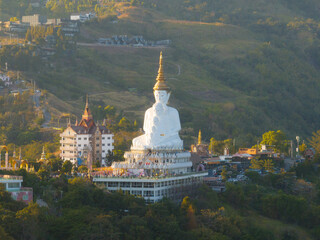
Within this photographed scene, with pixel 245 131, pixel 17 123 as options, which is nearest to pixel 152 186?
pixel 17 123

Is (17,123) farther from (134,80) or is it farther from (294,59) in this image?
(294,59)

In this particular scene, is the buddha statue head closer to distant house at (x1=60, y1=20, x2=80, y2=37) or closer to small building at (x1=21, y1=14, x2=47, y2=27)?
distant house at (x1=60, y1=20, x2=80, y2=37)

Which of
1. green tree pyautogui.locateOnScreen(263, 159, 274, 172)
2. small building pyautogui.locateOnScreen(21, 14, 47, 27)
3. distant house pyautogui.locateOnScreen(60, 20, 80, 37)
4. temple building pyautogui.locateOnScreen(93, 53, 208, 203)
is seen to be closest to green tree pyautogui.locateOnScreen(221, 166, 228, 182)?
temple building pyautogui.locateOnScreen(93, 53, 208, 203)

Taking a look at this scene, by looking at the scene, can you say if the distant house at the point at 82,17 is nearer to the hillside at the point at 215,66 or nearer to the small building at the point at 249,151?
the hillside at the point at 215,66

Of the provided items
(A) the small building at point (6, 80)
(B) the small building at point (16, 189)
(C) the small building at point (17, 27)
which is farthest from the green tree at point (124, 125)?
(C) the small building at point (17, 27)

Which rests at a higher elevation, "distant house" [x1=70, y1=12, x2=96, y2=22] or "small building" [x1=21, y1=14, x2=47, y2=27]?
"distant house" [x1=70, y1=12, x2=96, y2=22]

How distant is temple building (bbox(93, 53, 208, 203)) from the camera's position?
217ft

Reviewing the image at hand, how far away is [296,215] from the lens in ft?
232

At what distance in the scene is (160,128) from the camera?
239 feet

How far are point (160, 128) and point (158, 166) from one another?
5.02m

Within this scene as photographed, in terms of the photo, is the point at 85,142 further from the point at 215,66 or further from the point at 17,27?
the point at 215,66

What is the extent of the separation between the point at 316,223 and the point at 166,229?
15.5 metres

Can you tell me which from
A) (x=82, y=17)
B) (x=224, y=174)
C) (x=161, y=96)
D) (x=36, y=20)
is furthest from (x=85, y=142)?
(x=82, y=17)

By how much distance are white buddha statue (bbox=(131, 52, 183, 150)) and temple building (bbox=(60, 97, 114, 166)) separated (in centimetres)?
794
